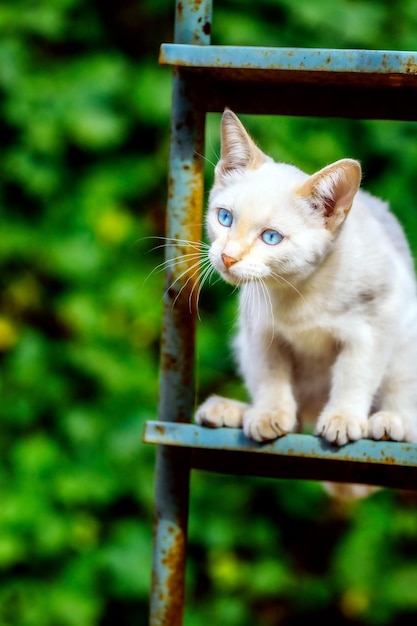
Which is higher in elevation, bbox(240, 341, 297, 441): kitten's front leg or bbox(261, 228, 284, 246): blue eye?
bbox(261, 228, 284, 246): blue eye

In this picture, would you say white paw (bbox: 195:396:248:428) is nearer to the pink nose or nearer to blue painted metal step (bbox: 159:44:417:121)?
the pink nose

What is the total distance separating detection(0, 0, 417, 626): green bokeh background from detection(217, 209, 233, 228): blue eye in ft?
3.49

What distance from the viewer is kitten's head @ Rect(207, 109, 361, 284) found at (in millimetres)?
1396

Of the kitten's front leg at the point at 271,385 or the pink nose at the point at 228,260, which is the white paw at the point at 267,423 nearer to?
the kitten's front leg at the point at 271,385

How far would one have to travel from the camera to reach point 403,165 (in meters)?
2.53

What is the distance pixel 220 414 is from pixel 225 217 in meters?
0.31

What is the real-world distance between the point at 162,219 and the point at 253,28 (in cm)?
58

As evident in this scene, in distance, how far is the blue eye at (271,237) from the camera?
1.42m

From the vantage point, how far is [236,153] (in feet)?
5.02

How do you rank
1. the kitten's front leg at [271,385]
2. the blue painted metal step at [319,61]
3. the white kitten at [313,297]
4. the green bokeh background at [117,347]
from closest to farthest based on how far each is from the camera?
the blue painted metal step at [319,61] < the white kitten at [313,297] < the kitten's front leg at [271,385] < the green bokeh background at [117,347]

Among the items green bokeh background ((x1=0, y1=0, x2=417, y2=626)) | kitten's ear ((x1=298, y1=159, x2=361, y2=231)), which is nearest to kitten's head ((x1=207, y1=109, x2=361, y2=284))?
kitten's ear ((x1=298, y1=159, x2=361, y2=231))

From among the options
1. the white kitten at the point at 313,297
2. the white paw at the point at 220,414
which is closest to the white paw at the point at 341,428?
the white kitten at the point at 313,297

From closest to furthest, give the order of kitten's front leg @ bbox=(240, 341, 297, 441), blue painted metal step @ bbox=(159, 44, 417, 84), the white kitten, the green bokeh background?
1. blue painted metal step @ bbox=(159, 44, 417, 84)
2. the white kitten
3. kitten's front leg @ bbox=(240, 341, 297, 441)
4. the green bokeh background

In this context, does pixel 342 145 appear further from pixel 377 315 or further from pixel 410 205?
pixel 377 315
